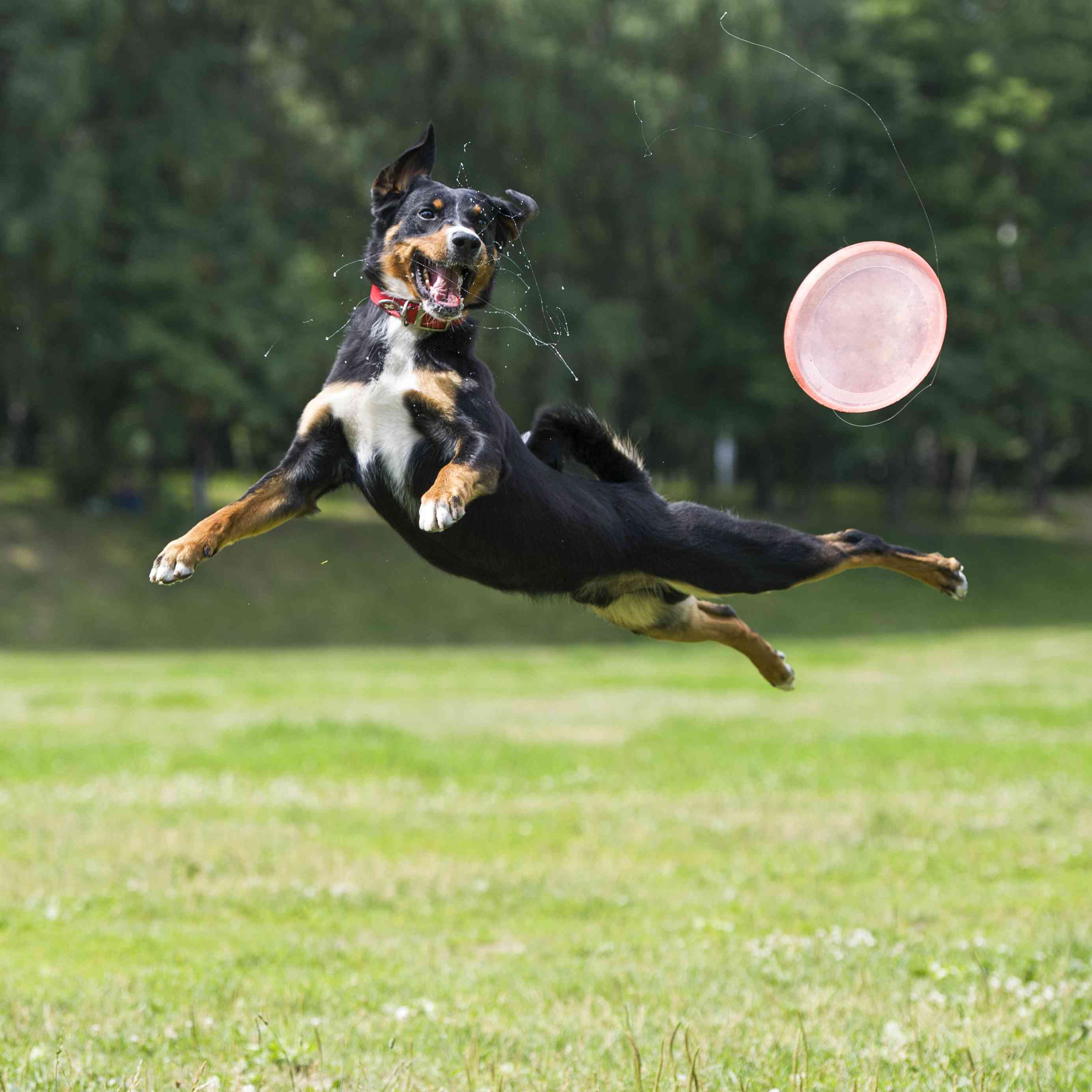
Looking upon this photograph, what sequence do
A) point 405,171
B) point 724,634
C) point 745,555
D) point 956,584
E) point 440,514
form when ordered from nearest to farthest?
Result: point 440,514, point 405,171, point 745,555, point 956,584, point 724,634

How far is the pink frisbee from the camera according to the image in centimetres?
440

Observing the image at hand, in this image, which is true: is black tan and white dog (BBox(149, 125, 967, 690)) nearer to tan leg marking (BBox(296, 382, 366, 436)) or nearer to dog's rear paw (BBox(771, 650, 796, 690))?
tan leg marking (BBox(296, 382, 366, 436))

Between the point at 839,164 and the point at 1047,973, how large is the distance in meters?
33.0

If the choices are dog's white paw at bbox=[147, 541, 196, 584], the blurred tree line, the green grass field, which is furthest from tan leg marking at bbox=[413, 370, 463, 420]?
the blurred tree line

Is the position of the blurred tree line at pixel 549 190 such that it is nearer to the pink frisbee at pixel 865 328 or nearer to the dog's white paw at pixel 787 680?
the dog's white paw at pixel 787 680

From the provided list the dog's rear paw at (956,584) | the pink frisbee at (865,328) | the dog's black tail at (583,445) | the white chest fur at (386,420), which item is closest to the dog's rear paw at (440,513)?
the white chest fur at (386,420)

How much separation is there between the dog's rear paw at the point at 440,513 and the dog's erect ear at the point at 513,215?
92 cm

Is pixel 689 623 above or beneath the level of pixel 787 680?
above

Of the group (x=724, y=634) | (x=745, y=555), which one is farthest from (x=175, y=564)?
(x=724, y=634)

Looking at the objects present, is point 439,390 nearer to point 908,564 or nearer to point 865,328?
point 865,328

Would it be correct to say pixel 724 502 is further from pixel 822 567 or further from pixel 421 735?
pixel 822 567

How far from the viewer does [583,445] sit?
15.0ft

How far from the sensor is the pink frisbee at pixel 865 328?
440 cm

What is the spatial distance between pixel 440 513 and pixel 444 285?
0.72m
